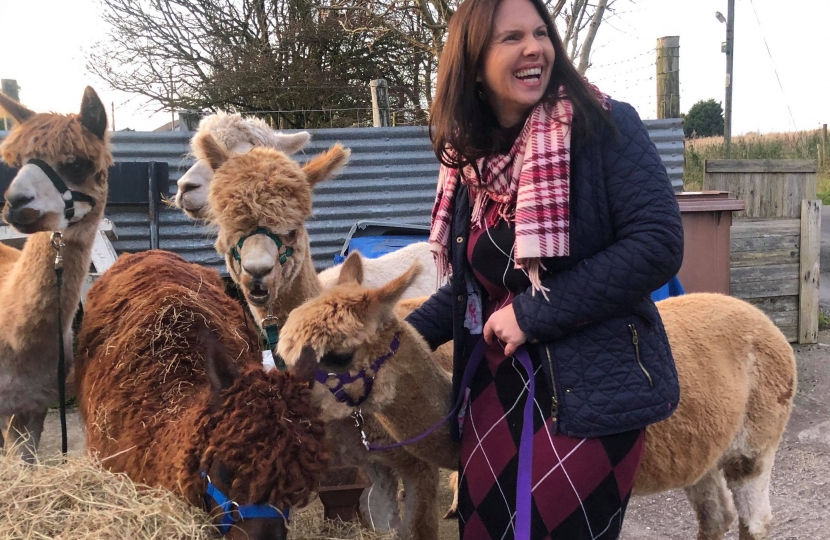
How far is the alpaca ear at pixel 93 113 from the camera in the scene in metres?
2.62

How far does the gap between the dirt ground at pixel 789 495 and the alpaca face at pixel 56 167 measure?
199cm

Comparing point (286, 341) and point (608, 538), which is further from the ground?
point (286, 341)

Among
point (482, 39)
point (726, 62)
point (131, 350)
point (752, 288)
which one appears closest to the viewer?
point (482, 39)

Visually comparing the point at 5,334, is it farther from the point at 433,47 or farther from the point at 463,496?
the point at 433,47

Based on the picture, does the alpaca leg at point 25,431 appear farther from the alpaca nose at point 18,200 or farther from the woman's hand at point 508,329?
the woman's hand at point 508,329

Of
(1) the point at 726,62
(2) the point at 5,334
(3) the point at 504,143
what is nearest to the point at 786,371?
(3) the point at 504,143

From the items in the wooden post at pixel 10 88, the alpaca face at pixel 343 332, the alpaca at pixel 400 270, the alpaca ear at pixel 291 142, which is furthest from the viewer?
the wooden post at pixel 10 88

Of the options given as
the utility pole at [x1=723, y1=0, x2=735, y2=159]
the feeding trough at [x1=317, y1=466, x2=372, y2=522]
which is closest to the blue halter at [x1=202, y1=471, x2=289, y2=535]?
the feeding trough at [x1=317, y1=466, x2=372, y2=522]

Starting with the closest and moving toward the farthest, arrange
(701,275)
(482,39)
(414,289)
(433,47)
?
(482,39) < (414,289) < (701,275) < (433,47)

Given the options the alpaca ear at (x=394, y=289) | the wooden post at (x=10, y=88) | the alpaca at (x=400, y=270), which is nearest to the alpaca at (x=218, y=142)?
the alpaca at (x=400, y=270)

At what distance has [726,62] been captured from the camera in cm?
1202

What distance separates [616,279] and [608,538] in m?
0.78

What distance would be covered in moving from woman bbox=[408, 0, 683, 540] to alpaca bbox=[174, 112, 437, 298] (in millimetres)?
1621

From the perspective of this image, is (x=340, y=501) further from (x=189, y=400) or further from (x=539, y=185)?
(x=539, y=185)
